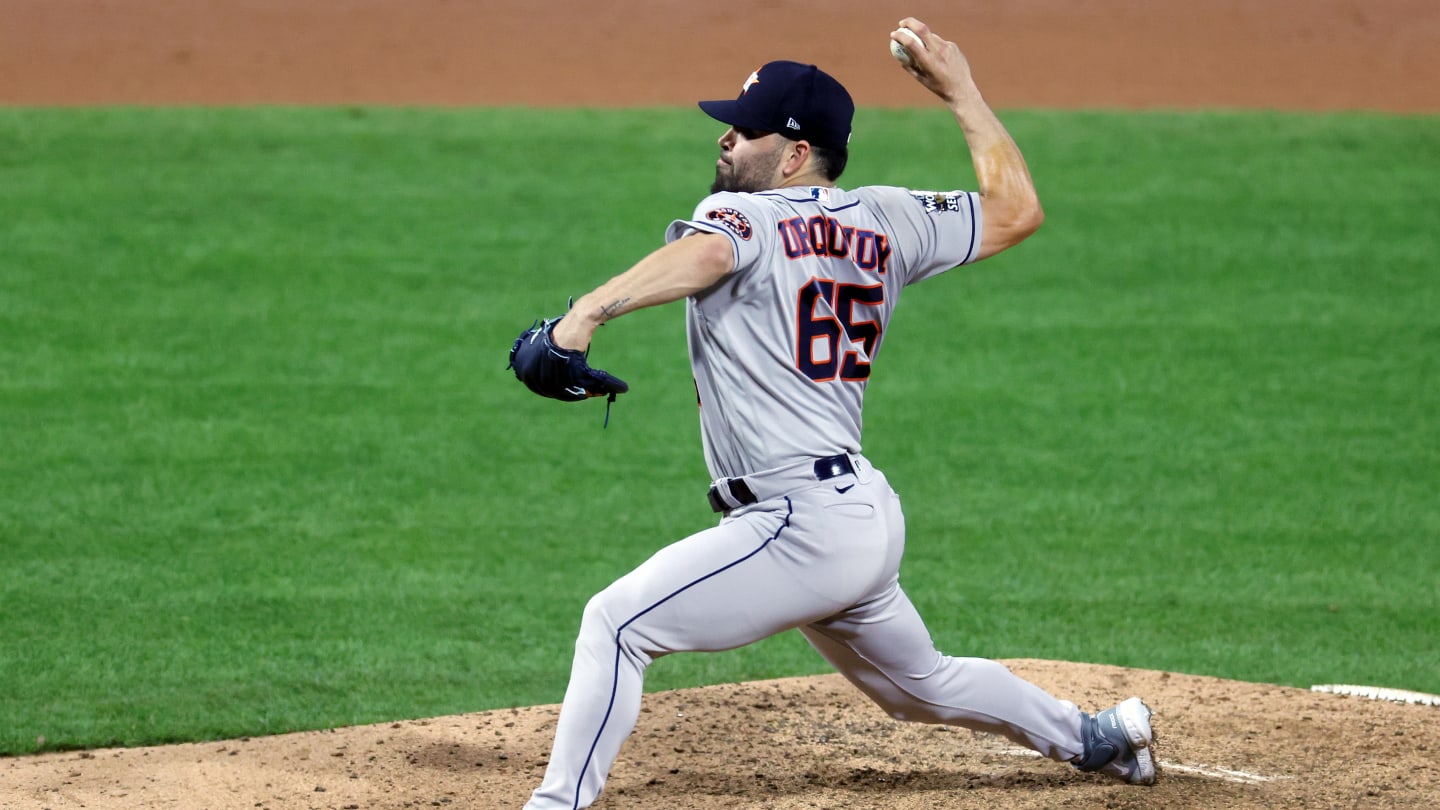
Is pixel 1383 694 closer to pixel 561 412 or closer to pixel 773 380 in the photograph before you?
pixel 773 380

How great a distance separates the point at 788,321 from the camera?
329 centimetres

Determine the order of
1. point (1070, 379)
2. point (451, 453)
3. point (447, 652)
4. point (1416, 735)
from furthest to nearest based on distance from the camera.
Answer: point (1070, 379), point (451, 453), point (447, 652), point (1416, 735)

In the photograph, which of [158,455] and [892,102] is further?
[892,102]

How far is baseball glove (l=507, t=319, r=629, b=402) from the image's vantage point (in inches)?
119

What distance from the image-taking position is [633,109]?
13.4 metres

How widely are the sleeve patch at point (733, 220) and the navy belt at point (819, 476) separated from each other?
491 mm

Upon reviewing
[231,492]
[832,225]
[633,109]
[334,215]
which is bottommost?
[231,492]

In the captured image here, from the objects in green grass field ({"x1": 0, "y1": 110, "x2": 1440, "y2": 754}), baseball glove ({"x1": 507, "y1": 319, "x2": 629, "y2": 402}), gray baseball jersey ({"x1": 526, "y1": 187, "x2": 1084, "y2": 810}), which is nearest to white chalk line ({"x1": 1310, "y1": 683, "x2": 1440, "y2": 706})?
green grass field ({"x1": 0, "y1": 110, "x2": 1440, "y2": 754})

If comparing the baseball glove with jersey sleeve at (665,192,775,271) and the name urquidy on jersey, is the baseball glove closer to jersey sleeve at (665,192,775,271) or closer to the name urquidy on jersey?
jersey sleeve at (665,192,775,271)

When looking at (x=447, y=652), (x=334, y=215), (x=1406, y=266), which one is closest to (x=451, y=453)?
(x=447, y=652)

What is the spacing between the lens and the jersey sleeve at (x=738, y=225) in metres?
3.16

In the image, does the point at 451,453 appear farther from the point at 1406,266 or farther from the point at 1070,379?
the point at 1406,266

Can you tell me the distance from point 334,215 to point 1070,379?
16.2 feet

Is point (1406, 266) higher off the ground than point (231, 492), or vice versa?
point (1406, 266)
